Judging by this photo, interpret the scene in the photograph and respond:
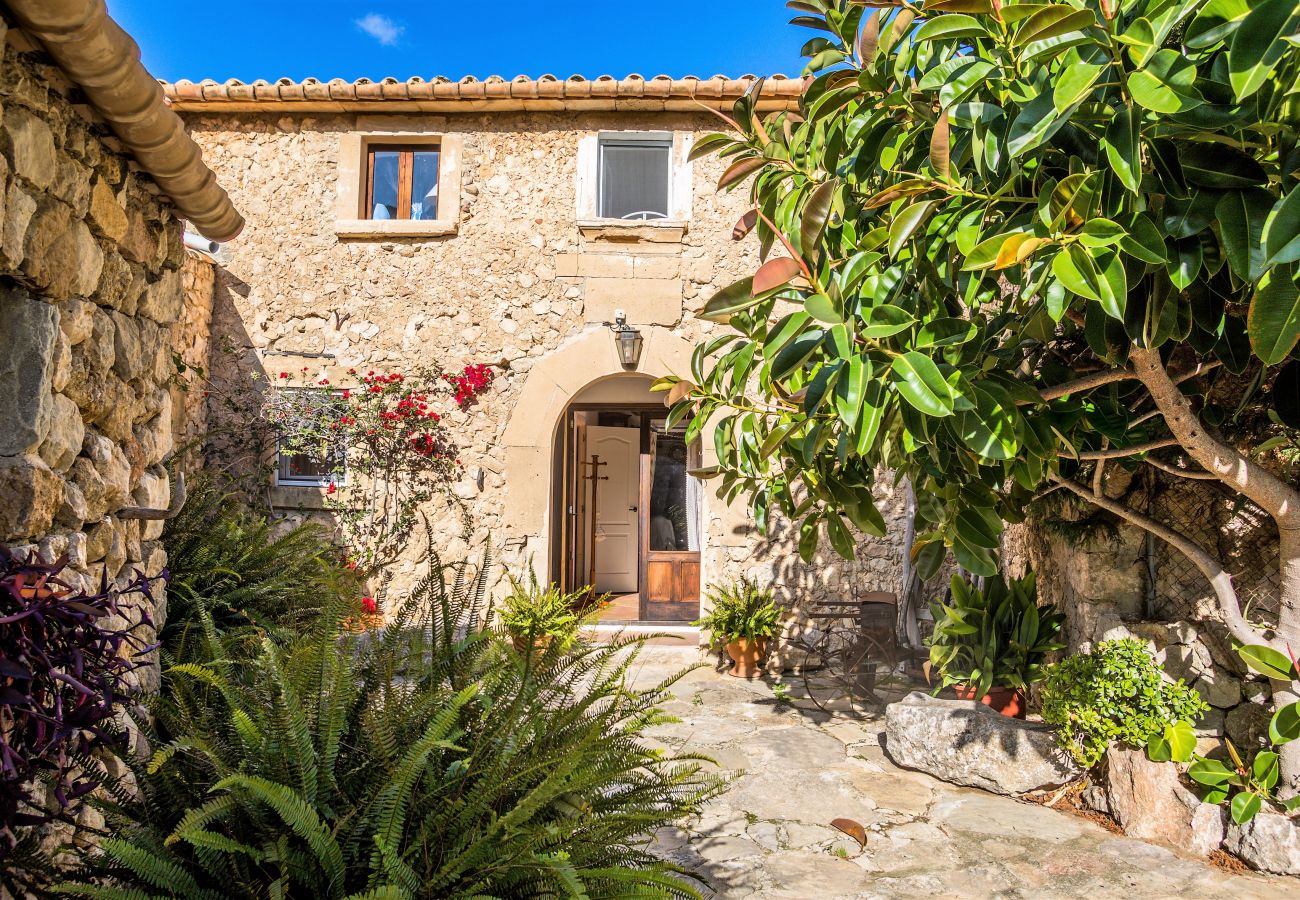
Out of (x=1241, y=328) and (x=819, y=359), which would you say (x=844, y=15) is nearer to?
(x=819, y=359)

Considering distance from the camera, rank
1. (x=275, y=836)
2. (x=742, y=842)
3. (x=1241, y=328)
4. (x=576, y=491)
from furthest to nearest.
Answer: (x=576, y=491)
(x=742, y=842)
(x=1241, y=328)
(x=275, y=836)

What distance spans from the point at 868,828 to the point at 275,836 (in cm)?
251

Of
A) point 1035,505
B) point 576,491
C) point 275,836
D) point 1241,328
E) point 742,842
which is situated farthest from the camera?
point 576,491

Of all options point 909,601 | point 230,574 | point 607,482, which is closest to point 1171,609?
point 909,601

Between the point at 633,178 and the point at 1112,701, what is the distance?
501 cm

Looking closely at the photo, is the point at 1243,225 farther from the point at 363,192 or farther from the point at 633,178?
the point at 363,192

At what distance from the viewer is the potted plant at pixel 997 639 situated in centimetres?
406

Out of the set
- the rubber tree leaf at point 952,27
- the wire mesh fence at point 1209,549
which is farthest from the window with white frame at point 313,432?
the rubber tree leaf at point 952,27

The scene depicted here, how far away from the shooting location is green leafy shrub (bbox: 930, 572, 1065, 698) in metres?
4.05

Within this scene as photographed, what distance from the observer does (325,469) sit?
21.4 ft

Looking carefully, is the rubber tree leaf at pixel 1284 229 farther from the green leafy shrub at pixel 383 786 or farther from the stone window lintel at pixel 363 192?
the stone window lintel at pixel 363 192

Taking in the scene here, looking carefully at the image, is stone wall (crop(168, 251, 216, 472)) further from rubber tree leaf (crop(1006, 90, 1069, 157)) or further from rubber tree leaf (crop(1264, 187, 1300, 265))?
rubber tree leaf (crop(1264, 187, 1300, 265))

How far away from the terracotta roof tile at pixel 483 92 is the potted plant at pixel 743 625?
12.1 feet

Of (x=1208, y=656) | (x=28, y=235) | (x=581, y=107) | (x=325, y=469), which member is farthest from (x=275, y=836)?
(x=581, y=107)
